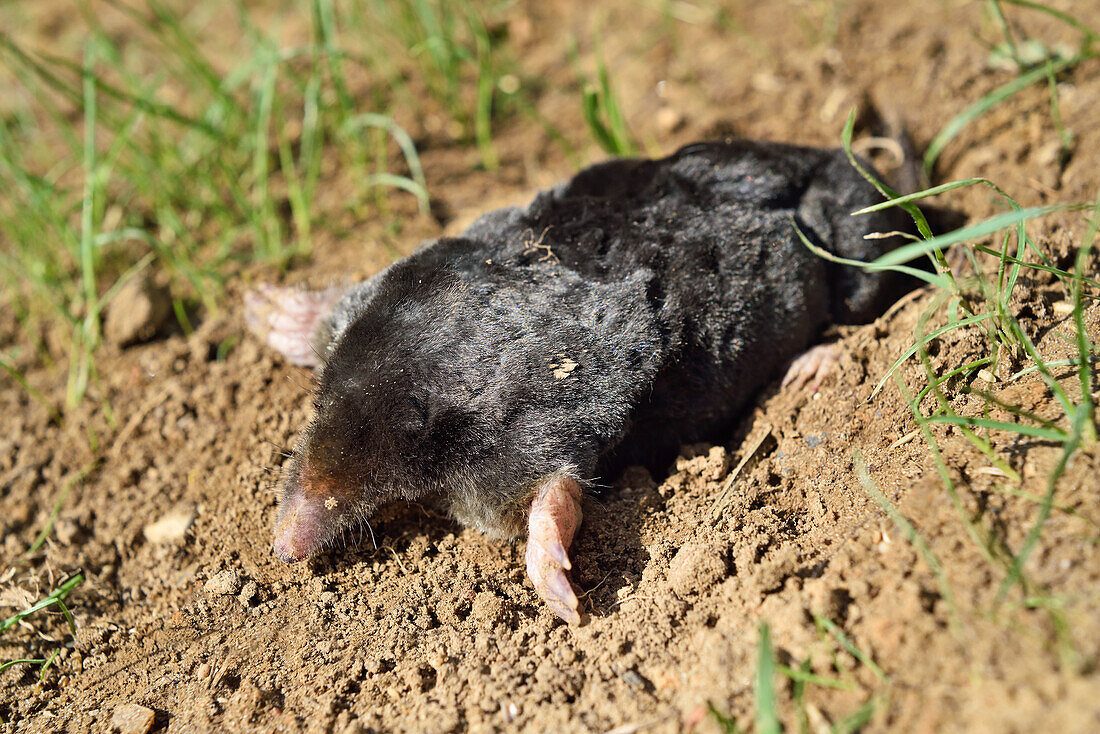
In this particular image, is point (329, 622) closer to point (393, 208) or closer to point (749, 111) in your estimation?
point (393, 208)

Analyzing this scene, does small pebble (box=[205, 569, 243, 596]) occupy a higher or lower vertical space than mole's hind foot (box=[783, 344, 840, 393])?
lower

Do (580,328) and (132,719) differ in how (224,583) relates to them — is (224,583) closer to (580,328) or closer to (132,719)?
(132,719)

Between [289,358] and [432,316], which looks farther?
[289,358]

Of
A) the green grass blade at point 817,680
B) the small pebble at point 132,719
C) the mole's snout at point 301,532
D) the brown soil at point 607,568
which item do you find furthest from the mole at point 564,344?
the green grass blade at point 817,680

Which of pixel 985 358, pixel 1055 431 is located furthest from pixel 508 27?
pixel 1055 431

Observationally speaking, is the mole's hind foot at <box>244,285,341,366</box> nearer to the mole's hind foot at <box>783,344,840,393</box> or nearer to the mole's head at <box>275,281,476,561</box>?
the mole's head at <box>275,281,476,561</box>

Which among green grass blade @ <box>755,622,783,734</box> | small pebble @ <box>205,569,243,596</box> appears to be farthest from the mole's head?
green grass blade @ <box>755,622,783,734</box>

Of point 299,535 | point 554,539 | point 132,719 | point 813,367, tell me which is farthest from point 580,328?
point 132,719
